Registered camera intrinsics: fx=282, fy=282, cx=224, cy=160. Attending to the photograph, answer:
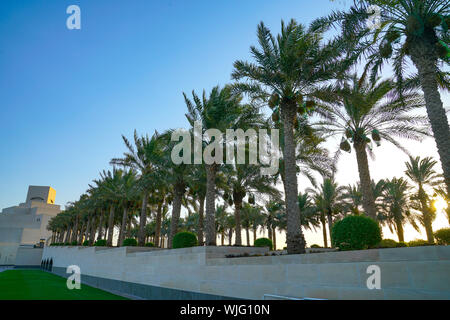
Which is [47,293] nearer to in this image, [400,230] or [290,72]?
[290,72]

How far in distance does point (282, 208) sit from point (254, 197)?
16.1m

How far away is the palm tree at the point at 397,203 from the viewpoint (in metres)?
30.6

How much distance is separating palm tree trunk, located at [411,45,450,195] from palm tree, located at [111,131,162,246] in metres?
17.5

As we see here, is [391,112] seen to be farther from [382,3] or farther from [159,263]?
[159,263]

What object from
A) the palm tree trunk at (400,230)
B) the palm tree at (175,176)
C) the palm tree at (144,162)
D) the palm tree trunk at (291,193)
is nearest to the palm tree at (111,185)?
the palm tree at (144,162)

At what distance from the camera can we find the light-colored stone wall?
242 inches

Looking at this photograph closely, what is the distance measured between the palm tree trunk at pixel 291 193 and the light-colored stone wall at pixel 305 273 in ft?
5.81

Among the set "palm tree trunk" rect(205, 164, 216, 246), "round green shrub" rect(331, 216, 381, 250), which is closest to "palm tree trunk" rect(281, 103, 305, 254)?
"round green shrub" rect(331, 216, 381, 250)

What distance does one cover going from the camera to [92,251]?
28.6m

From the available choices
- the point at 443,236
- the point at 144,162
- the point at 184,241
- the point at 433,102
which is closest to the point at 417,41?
the point at 433,102

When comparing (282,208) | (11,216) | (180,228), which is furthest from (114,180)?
(11,216)
